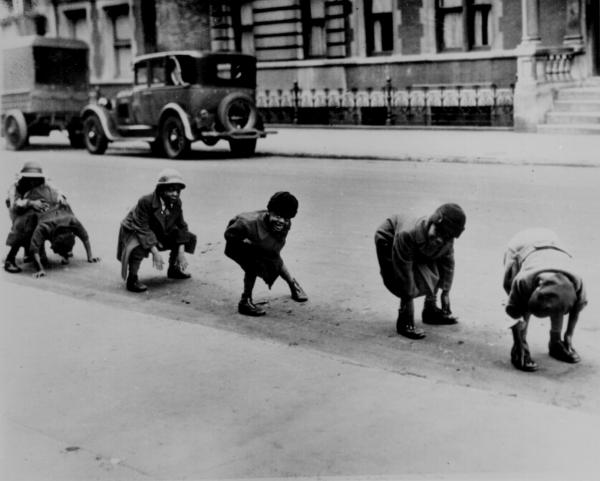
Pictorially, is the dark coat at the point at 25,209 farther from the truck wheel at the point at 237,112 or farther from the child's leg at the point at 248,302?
the truck wheel at the point at 237,112

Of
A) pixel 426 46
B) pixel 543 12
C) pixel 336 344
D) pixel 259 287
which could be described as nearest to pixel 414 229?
pixel 336 344

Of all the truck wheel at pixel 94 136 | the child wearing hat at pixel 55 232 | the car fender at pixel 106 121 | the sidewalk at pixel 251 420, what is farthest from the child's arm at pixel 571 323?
the truck wheel at pixel 94 136

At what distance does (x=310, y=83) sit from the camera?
2800 centimetres

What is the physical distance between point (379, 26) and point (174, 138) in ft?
28.3

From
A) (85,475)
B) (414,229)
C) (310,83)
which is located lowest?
(85,475)

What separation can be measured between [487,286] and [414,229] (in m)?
1.96

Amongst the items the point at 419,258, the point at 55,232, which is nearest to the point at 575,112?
the point at 55,232

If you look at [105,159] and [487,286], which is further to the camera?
[105,159]

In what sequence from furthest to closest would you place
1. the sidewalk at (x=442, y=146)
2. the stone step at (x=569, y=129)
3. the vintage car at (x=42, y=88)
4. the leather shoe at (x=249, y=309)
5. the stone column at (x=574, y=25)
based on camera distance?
the vintage car at (x=42, y=88) < the stone column at (x=574, y=25) < the stone step at (x=569, y=129) < the sidewalk at (x=442, y=146) < the leather shoe at (x=249, y=309)

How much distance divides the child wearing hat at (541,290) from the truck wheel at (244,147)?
1483cm

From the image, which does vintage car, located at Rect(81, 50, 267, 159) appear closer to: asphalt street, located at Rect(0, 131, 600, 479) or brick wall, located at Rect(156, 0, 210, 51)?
asphalt street, located at Rect(0, 131, 600, 479)

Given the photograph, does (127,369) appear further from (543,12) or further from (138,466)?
(543,12)

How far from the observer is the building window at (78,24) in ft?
122

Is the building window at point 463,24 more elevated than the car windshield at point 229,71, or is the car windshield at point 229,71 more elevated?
the building window at point 463,24
